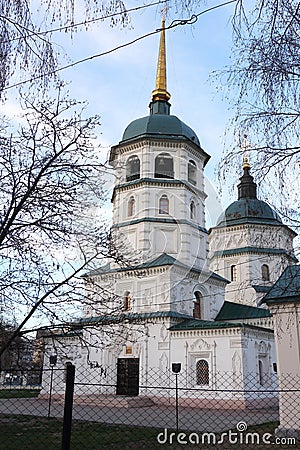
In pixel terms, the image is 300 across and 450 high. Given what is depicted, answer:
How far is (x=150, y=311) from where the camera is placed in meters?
25.6

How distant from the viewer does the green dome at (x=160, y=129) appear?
93.6 feet

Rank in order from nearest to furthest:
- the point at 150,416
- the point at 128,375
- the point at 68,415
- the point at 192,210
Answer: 1. the point at 68,415
2. the point at 150,416
3. the point at 128,375
4. the point at 192,210

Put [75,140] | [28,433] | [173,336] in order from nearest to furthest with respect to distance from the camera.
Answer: [75,140] → [28,433] → [173,336]

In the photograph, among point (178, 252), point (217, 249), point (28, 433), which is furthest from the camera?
point (217, 249)

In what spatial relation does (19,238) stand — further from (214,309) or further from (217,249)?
(217,249)

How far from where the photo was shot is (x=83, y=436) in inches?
469

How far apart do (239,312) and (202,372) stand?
21.3 ft

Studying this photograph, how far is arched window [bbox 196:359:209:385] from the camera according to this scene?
23344mm

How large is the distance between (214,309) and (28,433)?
17.9m

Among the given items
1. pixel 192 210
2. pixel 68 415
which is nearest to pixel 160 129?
pixel 192 210

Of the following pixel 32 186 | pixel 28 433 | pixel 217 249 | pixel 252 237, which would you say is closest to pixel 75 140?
pixel 32 186

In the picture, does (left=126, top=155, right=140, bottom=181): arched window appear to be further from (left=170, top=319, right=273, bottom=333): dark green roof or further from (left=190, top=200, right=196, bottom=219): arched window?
(left=170, top=319, right=273, bottom=333): dark green roof

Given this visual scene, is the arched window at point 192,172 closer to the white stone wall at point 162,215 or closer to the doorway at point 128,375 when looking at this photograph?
the white stone wall at point 162,215

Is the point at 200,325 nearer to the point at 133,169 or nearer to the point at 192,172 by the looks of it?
the point at 192,172
